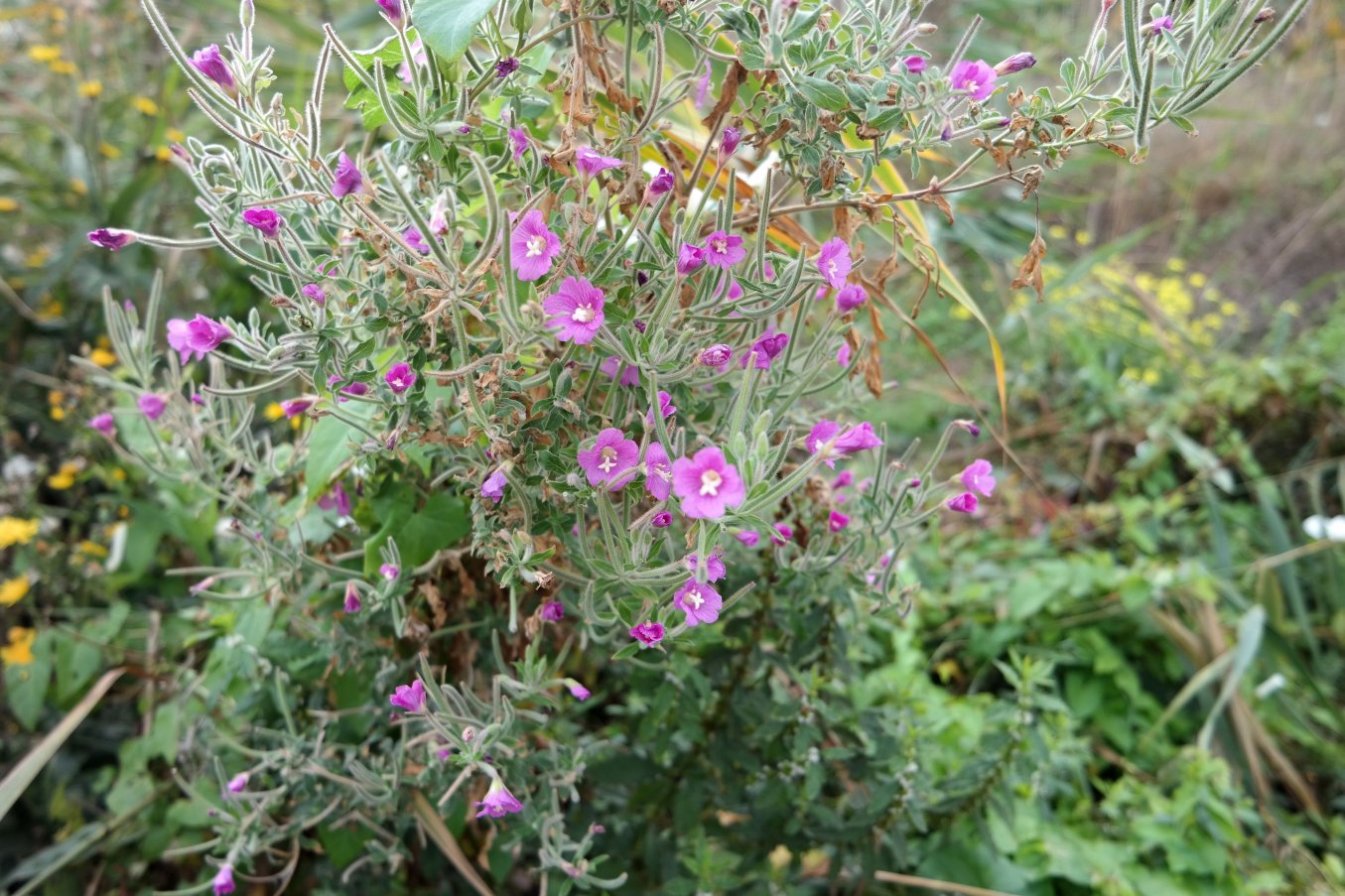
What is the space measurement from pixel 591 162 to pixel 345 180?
0.17 m

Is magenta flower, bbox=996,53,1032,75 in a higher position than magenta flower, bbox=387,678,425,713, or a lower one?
higher

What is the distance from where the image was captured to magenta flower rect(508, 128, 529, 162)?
0.64m

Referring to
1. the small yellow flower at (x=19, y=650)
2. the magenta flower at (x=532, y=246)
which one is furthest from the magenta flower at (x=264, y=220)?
the small yellow flower at (x=19, y=650)

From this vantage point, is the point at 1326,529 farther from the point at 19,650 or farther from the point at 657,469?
the point at 19,650

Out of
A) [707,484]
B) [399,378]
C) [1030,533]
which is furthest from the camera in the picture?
[1030,533]

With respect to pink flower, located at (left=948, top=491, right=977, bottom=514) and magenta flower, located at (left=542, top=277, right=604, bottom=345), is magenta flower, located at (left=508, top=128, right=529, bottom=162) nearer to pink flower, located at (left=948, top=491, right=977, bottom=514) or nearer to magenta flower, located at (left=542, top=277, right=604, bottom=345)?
magenta flower, located at (left=542, top=277, right=604, bottom=345)

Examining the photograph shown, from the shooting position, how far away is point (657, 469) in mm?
611

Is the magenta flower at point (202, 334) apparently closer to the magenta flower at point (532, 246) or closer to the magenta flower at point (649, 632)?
the magenta flower at point (532, 246)

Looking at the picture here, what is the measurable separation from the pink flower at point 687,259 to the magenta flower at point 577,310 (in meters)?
0.06

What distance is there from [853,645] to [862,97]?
0.67 metres

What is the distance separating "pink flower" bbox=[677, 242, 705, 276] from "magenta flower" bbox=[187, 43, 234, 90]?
12.5 inches

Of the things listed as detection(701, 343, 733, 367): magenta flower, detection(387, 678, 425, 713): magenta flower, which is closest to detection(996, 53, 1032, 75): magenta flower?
detection(701, 343, 733, 367): magenta flower

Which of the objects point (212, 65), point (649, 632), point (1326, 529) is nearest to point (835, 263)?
point (649, 632)

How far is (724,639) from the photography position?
0.94 meters
